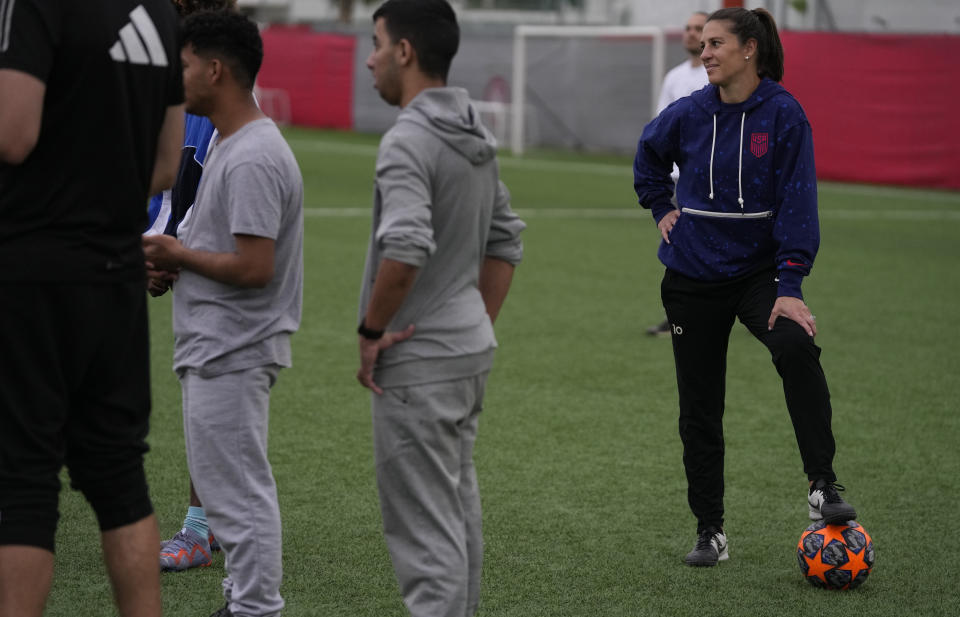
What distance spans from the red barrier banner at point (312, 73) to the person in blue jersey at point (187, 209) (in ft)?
93.6

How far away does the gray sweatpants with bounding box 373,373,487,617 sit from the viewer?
11.0 feet

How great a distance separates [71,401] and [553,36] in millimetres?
27089

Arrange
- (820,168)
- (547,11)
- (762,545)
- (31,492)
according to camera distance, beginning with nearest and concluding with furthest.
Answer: (31,492), (762,545), (820,168), (547,11)

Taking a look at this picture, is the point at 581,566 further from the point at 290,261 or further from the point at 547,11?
the point at 547,11

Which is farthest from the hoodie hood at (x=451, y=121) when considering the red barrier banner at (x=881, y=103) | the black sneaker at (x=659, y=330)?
the red barrier banner at (x=881, y=103)

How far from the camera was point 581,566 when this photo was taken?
482cm

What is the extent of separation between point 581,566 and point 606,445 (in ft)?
5.70

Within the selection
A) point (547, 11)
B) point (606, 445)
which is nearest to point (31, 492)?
point (606, 445)

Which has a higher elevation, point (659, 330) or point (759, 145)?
point (759, 145)

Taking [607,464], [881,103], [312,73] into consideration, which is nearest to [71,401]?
[607,464]

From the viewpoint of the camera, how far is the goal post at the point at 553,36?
1013 inches

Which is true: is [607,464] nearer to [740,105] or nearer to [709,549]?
[709,549]

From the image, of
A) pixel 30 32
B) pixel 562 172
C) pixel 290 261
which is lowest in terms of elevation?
pixel 562 172

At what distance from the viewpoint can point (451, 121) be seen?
3.29m
